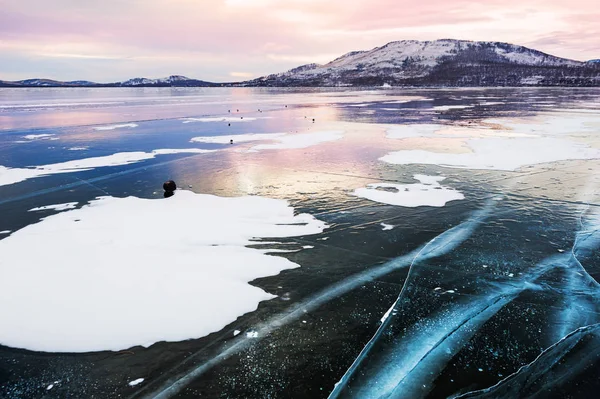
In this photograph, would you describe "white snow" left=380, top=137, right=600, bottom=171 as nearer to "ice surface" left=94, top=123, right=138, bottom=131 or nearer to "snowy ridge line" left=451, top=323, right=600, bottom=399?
"snowy ridge line" left=451, top=323, right=600, bottom=399

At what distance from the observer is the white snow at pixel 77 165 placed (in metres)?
10.8

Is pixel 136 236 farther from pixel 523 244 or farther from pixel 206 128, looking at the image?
pixel 206 128

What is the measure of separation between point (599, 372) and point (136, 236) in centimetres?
631

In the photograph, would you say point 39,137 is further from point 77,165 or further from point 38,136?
point 77,165

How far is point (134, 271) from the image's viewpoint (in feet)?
17.6

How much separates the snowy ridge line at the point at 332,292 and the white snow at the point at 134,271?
43 centimetres

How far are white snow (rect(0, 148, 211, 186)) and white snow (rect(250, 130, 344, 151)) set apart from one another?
263 centimetres

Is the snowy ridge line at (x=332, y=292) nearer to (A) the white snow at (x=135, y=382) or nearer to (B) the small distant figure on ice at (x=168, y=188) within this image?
(A) the white snow at (x=135, y=382)

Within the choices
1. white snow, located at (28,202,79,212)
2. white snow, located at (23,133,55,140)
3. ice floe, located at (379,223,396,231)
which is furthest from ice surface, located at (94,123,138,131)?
ice floe, located at (379,223,396,231)

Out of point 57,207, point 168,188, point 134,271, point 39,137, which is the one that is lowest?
point 134,271

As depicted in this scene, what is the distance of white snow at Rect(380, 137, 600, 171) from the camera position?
1159 centimetres

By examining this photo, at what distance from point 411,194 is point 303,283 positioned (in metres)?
4.52

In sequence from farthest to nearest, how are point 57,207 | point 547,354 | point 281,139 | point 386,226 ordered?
point 281,139
point 57,207
point 386,226
point 547,354

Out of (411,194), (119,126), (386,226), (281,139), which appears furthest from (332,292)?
(119,126)
